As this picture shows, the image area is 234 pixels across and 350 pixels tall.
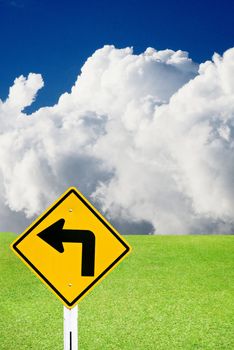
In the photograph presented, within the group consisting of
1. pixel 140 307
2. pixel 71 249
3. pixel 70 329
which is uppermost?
pixel 71 249

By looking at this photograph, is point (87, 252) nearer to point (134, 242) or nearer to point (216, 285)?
point (216, 285)

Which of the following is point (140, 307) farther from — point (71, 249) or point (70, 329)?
point (71, 249)

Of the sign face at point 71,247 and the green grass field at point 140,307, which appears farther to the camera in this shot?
the green grass field at point 140,307

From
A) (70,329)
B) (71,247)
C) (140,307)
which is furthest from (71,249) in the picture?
(140,307)

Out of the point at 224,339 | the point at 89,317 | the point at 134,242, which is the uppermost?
the point at 134,242

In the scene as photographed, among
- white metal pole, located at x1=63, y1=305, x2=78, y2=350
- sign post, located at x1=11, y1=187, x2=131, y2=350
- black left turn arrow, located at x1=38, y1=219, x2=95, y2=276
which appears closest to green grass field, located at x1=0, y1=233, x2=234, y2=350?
white metal pole, located at x1=63, y1=305, x2=78, y2=350

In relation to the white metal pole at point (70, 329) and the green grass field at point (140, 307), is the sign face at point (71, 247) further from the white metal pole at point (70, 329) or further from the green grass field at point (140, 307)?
the green grass field at point (140, 307)

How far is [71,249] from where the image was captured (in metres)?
4.18

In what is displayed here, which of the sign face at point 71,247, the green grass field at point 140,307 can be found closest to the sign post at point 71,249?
the sign face at point 71,247

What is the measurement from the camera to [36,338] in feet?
22.1

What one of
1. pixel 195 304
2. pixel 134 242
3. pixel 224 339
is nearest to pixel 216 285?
pixel 195 304

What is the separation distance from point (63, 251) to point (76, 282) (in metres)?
0.29

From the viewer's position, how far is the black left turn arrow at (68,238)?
4164 mm

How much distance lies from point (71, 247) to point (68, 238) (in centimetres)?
8
